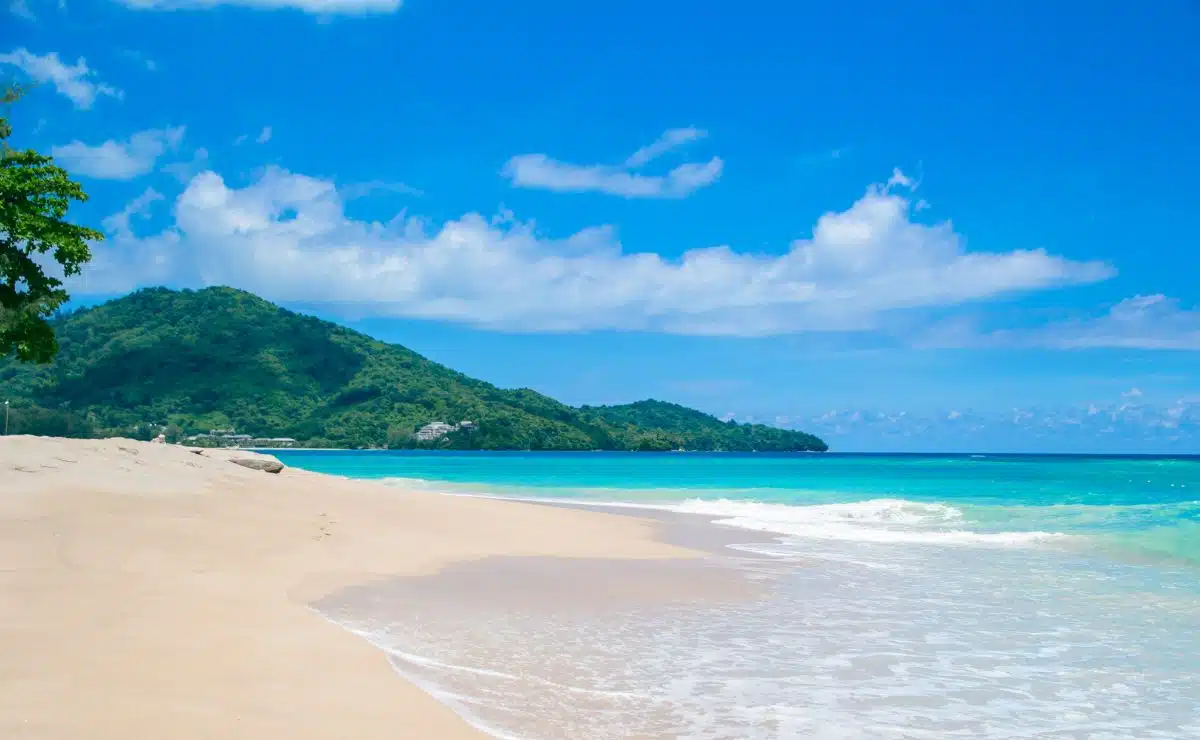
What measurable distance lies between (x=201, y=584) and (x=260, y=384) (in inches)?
5071

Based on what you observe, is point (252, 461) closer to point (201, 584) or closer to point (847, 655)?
point (201, 584)

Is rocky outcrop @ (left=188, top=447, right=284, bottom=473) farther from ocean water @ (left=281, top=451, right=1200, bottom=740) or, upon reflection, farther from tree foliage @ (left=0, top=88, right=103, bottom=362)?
ocean water @ (left=281, top=451, right=1200, bottom=740)

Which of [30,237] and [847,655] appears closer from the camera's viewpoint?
[847,655]

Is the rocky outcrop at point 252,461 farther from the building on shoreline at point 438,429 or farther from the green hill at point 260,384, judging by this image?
the building on shoreline at point 438,429

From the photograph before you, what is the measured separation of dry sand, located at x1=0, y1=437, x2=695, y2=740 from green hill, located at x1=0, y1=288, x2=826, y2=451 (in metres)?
89.2

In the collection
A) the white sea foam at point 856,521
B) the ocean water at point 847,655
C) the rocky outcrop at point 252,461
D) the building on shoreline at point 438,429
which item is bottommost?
the ocean water at point 847,655

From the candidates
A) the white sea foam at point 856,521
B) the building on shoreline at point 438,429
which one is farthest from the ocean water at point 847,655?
the building on shoreline at point 438,429

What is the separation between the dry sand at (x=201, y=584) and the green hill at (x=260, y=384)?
8925 cm

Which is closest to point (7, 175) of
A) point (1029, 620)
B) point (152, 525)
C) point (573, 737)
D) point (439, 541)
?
point (152, 525)

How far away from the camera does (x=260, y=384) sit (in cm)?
12975

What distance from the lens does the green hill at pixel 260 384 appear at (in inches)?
4289

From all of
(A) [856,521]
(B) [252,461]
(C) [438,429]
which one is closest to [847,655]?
(A) [856,521]

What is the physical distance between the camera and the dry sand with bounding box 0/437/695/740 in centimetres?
529

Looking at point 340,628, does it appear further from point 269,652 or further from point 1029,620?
point 1029,620
